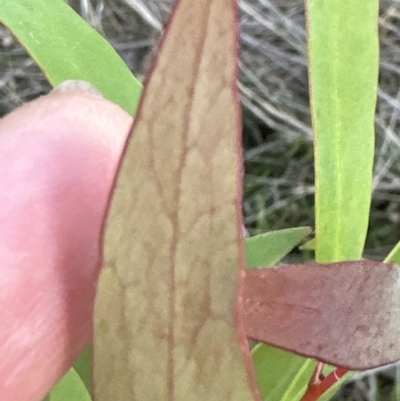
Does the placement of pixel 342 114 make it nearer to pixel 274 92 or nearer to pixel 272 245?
pixel 272 245

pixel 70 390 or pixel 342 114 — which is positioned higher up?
pixel 342 114

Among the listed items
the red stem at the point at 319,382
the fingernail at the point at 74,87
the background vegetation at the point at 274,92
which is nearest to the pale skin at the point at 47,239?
the fingernail at the point at 74,87

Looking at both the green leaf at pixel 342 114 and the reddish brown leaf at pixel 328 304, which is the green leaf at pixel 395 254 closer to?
the green leaf at pixel 342 114

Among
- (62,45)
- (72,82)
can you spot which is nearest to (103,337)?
→ (72,82)

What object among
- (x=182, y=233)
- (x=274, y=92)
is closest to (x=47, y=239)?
(x=182, y=233)

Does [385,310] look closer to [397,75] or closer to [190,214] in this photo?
[190,214]

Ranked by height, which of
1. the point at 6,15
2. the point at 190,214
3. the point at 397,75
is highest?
the point at 6,15
